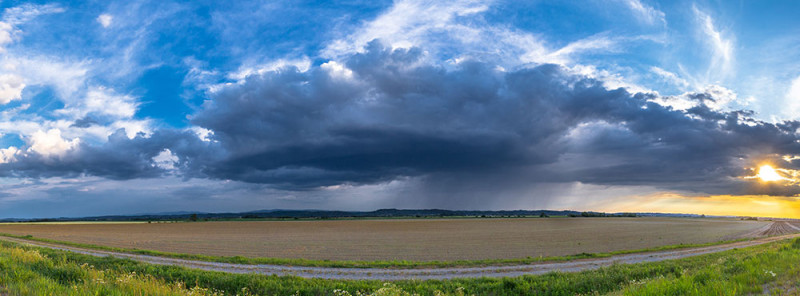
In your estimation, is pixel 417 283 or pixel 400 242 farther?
pixel 400 242

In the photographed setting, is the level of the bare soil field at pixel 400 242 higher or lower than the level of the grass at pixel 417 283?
lower

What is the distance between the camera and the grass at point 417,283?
10.4m

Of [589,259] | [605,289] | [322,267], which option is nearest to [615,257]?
[589,259]

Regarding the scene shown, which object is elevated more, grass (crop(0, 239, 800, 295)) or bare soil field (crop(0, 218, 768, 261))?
grass (crop(0, 239, 800, 295))

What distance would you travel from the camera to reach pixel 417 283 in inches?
926

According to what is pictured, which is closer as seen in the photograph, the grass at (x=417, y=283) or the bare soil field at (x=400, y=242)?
the grass at (x=417, y=283)

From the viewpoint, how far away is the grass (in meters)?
10.4

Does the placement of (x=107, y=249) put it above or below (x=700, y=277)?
below

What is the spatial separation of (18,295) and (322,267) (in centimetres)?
2620

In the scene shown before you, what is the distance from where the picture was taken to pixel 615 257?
143ft

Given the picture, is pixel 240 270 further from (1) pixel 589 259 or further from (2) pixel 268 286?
(1) pixel 589 259

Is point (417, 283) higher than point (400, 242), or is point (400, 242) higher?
point (417, 283)

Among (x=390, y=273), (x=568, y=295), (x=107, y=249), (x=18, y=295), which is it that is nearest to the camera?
(x=18, y=295)

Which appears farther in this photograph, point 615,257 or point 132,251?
point 132,251
